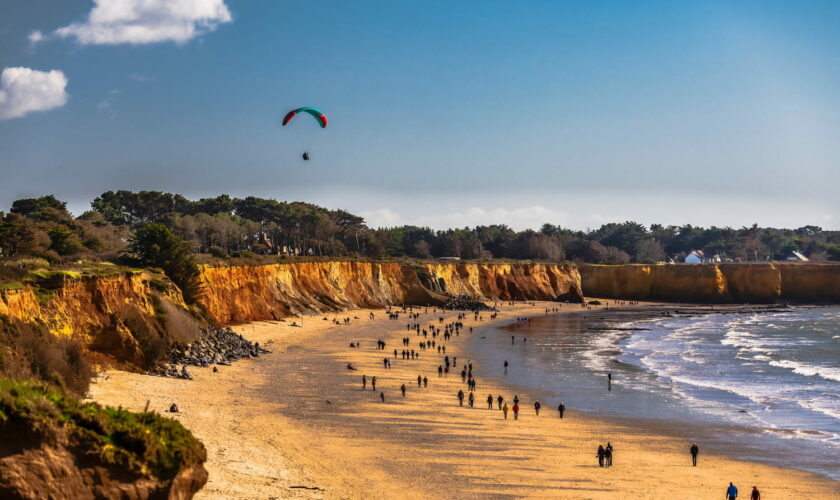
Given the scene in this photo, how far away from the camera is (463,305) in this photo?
90.8 meters

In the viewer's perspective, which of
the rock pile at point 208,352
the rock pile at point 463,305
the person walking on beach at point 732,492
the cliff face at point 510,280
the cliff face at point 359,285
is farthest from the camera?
the cliff face at point 510,280

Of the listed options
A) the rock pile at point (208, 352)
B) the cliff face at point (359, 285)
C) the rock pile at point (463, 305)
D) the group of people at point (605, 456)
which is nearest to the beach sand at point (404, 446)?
the group of people at point (605, 456)

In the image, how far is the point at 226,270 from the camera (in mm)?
59312

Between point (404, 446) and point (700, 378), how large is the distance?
902 inches

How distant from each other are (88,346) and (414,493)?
1988 cm

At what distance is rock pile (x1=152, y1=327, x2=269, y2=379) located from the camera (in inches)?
1310

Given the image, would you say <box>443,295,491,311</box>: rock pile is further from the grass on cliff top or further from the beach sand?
the grass on cliff top

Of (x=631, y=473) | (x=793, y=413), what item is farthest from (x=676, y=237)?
(x=631, y=473)

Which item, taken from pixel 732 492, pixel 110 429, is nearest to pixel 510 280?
pixel 732 492

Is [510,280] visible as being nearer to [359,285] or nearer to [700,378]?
[359,285]

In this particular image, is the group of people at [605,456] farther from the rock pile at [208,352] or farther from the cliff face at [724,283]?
the cliff face at [724,283]

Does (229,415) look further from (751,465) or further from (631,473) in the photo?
(751,465)

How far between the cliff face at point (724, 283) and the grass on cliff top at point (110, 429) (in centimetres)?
11117

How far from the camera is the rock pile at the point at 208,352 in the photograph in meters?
33.3
